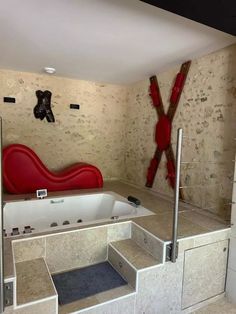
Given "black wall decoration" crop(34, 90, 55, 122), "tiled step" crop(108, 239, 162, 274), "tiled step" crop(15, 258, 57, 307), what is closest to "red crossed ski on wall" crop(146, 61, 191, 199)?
"tiled step" crop(108, 239, 162, 274)

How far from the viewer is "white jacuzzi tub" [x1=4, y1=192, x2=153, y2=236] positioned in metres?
2.63

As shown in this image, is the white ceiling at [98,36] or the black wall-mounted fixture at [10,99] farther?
the black wall-mounted fixture at [10,99]

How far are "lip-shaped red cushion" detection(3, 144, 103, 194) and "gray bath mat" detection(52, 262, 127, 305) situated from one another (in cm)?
159

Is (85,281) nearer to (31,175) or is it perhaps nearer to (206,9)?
(31,175)

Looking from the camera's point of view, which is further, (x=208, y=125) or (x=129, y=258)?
→ (x=208, y=125)

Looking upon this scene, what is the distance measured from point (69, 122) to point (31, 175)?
44.3 inches

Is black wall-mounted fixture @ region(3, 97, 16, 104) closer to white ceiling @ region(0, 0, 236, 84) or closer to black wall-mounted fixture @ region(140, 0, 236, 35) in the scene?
white ceiling @ region(0, 0, 236, 84)

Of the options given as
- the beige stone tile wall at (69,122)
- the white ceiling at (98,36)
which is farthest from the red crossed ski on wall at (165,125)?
the beige stone tile wall at (69,122)

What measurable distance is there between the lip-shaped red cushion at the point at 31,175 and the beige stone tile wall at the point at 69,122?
17.6 inches

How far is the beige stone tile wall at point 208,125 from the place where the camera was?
2.36 metres

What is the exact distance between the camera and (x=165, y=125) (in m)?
3.22

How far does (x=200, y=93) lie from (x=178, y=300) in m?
2.17

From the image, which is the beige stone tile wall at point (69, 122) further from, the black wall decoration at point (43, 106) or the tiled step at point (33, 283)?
the tiled step at point (33, 283)

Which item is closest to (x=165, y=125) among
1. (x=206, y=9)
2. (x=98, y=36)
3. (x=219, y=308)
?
(x=98, y=36)
